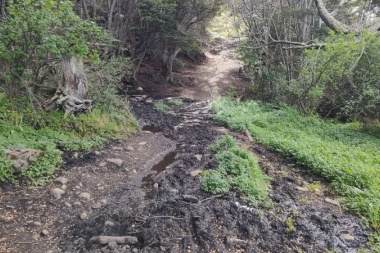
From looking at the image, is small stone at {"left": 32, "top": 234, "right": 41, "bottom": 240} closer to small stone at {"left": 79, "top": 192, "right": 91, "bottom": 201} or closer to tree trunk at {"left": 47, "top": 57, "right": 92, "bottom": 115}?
small stone at {"left": 79, "top": 192, "right": 91, "bottom": 201}

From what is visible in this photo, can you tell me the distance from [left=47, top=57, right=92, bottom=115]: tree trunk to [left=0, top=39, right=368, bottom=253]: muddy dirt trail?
133 cm

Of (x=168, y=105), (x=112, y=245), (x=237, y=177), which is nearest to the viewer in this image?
(x=112, y=245)

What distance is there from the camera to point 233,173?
5.05 m

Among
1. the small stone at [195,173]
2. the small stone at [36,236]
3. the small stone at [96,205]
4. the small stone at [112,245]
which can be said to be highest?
the small stone at [195,173]

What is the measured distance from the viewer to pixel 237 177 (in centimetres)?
484

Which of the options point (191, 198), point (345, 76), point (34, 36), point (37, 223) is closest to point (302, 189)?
point (191, 198)

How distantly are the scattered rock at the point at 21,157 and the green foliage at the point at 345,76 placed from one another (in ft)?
25.8

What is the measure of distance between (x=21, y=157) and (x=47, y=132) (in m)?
1.18

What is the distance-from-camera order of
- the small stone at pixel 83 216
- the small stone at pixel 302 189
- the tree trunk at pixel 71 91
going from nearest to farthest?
1. the small stone at pixel 83 216
2. the small stone at pixel 302 189
3. the tree trunk at pixel 71 91

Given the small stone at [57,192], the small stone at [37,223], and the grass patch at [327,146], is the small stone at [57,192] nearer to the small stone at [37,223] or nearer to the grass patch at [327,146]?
the small stone at [37,223]

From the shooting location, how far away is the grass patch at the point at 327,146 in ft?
15.0

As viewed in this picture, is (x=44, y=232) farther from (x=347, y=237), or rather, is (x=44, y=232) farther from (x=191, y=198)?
(x=347, y=237)

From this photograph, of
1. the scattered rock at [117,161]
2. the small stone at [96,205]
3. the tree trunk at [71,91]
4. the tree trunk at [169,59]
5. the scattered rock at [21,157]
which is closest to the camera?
the small stone at [96,205]

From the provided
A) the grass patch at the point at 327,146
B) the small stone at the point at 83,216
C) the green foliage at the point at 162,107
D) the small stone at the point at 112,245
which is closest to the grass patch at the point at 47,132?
the small stone at the point at 83,216
